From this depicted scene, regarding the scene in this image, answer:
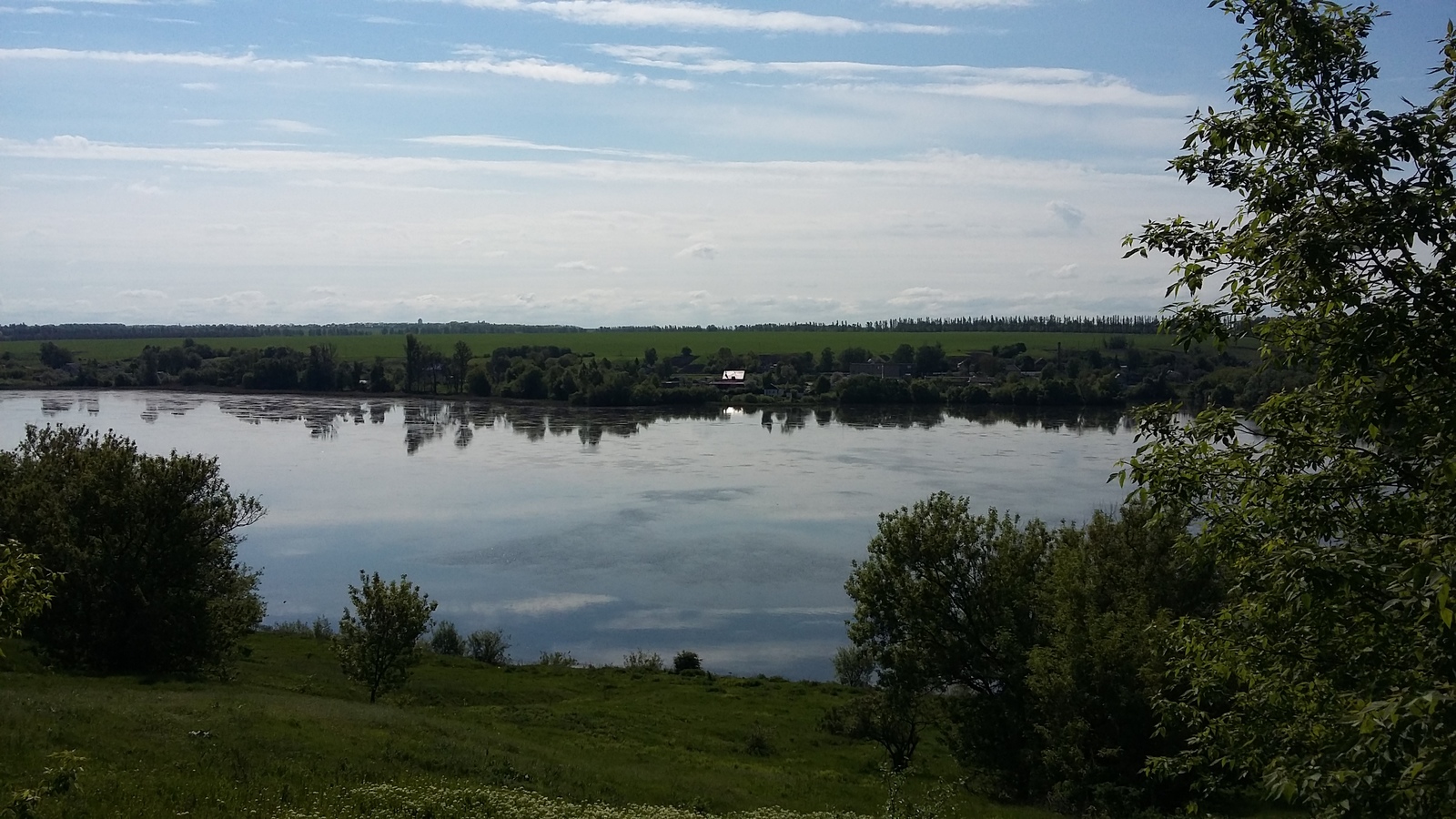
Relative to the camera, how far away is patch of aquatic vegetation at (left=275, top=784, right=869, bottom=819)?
11.3 metres

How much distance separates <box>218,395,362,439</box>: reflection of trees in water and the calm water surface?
0.80 meters

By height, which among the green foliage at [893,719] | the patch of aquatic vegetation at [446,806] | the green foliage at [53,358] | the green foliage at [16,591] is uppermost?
the green foliage at [53,358]

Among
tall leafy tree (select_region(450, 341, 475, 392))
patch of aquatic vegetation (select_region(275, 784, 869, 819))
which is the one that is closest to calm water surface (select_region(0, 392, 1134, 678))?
patch of aquatic vegetation (select_region(275, 784, 869, 819))

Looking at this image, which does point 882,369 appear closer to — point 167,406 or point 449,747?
point 167,406

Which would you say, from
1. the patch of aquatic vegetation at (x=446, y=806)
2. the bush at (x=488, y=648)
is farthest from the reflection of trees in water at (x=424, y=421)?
the patch of aquatic vegetation at (x=446, y=806)

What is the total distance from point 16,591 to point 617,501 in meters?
53.2

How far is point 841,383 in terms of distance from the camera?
118438mm

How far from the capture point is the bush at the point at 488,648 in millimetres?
34812

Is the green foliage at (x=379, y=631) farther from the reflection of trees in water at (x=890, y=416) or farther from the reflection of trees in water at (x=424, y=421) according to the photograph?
the reflection of trees in water at (x=890, y=416)

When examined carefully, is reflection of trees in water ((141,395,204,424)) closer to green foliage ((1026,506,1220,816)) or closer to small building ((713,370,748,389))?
small building ((713,370,748,389))

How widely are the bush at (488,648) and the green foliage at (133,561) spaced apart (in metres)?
11.0

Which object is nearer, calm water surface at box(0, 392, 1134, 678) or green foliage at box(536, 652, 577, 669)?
green foliage at box(536, 652, 577, 669)

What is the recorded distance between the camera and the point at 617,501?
194 ft

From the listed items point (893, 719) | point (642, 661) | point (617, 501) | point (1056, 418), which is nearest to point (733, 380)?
point (1056, 418)
